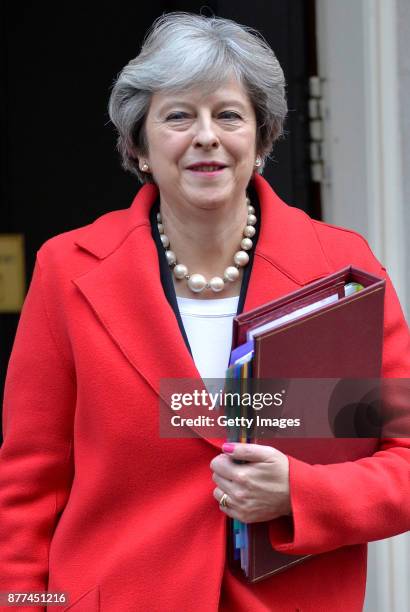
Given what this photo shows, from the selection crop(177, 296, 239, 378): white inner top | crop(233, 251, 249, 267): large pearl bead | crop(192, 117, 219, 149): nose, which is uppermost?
crop(192, 117, 219, 149): nose

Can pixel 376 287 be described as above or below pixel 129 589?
above

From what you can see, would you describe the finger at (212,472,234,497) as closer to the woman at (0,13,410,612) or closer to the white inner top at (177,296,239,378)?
the woman at (0,13,410,612)

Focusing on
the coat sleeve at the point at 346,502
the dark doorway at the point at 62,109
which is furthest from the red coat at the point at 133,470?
the dark doorway at the point at 62,109

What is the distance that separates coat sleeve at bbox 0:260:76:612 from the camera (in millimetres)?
1837

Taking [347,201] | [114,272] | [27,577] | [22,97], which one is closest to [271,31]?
[347,201]

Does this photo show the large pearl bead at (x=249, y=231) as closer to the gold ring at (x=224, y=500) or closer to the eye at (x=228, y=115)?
the eye at (x=228, y=115)

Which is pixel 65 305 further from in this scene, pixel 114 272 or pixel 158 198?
pixel 158 198

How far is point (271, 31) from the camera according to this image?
2883 millimetres

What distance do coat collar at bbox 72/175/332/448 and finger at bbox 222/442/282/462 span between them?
11 centimetres

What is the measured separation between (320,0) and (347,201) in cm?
50

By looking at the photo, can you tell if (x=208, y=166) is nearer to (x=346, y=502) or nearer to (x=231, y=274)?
(x=231, y=274)

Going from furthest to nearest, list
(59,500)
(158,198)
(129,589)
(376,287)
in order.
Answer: (158,198)
(59,500)
(129,589)
(376,287)

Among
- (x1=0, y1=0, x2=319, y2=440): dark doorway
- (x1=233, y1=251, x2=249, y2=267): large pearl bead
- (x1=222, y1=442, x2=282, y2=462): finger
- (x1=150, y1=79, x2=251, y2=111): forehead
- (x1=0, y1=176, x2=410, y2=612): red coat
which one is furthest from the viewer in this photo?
(x1=0, y1=0, x2=319, y2=440): dark doorway

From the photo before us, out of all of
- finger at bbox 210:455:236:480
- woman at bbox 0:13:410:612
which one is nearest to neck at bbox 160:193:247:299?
woman at bbox 0:13:410:612
